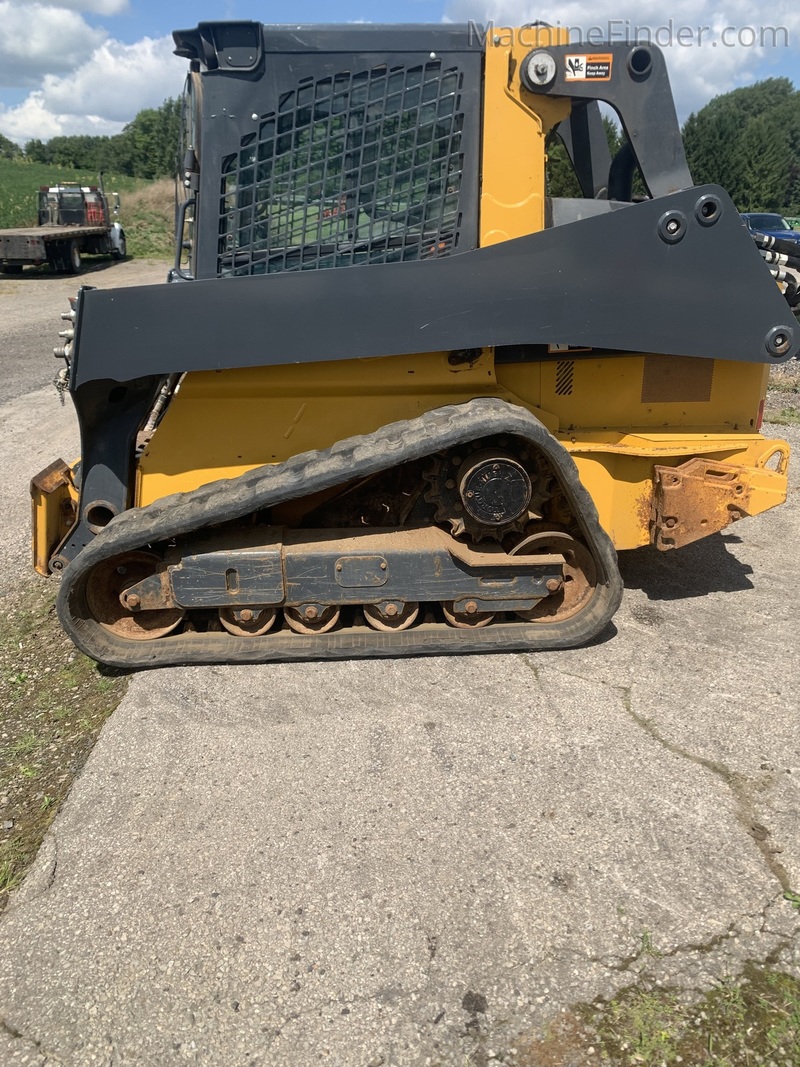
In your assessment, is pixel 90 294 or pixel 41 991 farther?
pixel 90 294

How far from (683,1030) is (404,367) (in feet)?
8.82

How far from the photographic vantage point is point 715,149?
37219 millimetres

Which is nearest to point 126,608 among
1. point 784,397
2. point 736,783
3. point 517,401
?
point 517,401

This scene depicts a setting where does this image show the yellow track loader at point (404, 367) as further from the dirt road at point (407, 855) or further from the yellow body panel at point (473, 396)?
the dirt road at point (407, 855)

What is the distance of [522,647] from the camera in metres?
3.77

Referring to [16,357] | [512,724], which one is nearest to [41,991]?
[512,724]

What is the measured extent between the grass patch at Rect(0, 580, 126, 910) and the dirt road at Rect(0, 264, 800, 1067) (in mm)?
102

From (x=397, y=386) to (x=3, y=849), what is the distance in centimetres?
244

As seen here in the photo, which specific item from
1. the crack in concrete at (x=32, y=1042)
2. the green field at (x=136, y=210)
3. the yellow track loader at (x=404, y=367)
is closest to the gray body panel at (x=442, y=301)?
the yellow track loader at (x=404, y=367)

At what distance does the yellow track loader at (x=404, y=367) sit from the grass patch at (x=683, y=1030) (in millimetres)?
1800

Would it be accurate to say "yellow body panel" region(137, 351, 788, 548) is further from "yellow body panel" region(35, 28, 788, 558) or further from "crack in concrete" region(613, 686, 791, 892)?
"crack in concrete" region(613, 686, 791, 892)

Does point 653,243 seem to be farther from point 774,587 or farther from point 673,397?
point 774,587

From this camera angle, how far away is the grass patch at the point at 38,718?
283 cm

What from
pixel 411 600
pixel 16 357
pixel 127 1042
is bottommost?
pixel 127 1042
